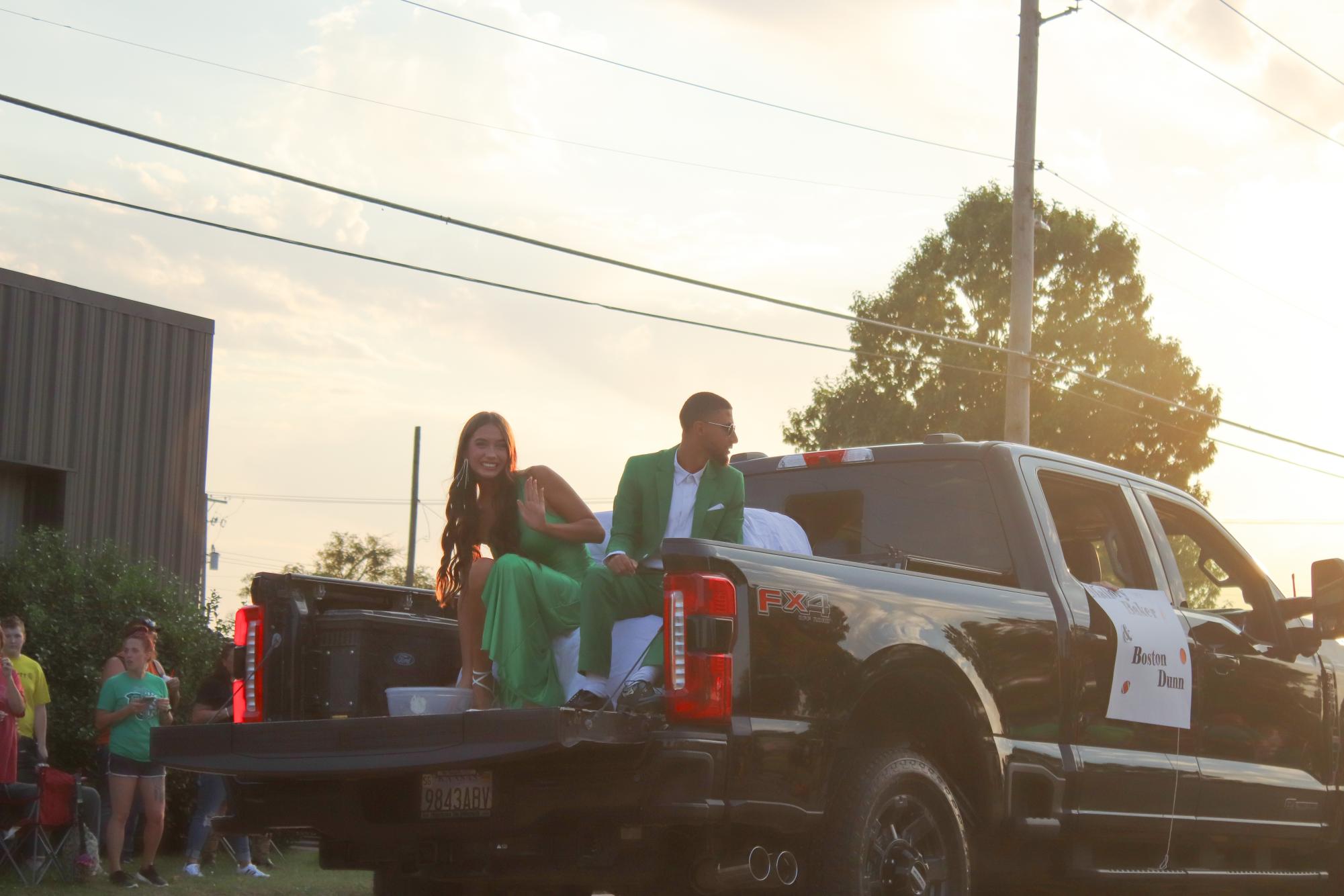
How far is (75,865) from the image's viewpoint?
10789mm

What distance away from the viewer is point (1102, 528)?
7117 mm

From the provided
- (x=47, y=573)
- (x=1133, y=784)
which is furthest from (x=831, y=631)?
(x=47, y=573)

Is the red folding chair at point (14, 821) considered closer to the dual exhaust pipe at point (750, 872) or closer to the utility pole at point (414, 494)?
the dual exhaust pipe at point (750, 872)

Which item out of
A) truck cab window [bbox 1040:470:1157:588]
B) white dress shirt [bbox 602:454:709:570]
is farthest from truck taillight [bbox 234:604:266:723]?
truck cab window [bbox 1040:470:1157:588]

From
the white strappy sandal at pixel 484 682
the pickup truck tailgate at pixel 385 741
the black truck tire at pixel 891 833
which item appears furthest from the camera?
the white strappy sandal at pixel 484 682

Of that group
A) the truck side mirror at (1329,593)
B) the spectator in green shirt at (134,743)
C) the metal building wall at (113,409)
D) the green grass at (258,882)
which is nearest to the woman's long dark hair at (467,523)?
the truck side mirror at (1329,593)

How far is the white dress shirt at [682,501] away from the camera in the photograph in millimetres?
6098

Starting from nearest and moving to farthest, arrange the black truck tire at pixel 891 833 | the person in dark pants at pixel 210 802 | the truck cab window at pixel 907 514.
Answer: the black truck tire at pixel 891 833 → the truck cab window at pixel 907 514 → the person in dark pants at pixel 210 802

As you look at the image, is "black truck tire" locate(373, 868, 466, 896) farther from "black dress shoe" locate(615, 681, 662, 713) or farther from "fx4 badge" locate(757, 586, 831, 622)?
"fx4 badge" locate(757, 586, 831, 622)

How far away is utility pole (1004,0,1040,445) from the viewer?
65.4 ft

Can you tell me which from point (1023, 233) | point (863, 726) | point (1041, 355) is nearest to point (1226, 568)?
point (863, 726)

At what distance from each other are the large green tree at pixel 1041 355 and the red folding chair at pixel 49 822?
71.1 feet

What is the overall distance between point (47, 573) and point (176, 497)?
4.89 meters

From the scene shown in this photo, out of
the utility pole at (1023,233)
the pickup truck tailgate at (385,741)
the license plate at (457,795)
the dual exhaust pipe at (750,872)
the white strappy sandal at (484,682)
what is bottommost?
the dual exhaust pipe at (750,872)
